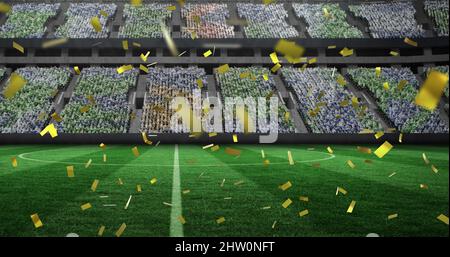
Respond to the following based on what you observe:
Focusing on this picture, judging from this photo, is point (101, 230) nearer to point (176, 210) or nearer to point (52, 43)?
point (176, 210)

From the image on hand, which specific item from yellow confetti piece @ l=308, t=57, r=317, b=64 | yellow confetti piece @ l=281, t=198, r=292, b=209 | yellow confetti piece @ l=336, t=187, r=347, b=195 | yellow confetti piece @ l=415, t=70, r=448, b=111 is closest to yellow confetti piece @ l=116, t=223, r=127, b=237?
yellow confetti piece @ l=281, t=198, r=292, b=209

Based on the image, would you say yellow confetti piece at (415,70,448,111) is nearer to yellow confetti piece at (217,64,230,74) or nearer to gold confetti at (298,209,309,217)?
gold confetti at (298,209,309,217)

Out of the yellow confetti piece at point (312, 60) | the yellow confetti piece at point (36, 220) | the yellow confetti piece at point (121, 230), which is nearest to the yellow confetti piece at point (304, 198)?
the yellow confetti piece at point (121, 230)

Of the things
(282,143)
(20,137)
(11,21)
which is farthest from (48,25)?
(282,143)

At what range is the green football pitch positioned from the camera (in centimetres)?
574

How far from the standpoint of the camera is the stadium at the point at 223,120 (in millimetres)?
6562

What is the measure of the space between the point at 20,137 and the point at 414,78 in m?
26.7

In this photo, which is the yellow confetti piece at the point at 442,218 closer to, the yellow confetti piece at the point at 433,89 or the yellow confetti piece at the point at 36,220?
the yellow confetti piece at the point at 433,89

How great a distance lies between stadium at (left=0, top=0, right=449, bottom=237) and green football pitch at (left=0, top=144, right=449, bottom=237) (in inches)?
1.8

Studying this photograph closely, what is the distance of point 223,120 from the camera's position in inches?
1156

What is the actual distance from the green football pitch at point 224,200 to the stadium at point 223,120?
45 millimetres

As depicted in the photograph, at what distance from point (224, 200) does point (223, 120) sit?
71.0ft

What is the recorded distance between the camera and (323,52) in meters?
38.3
